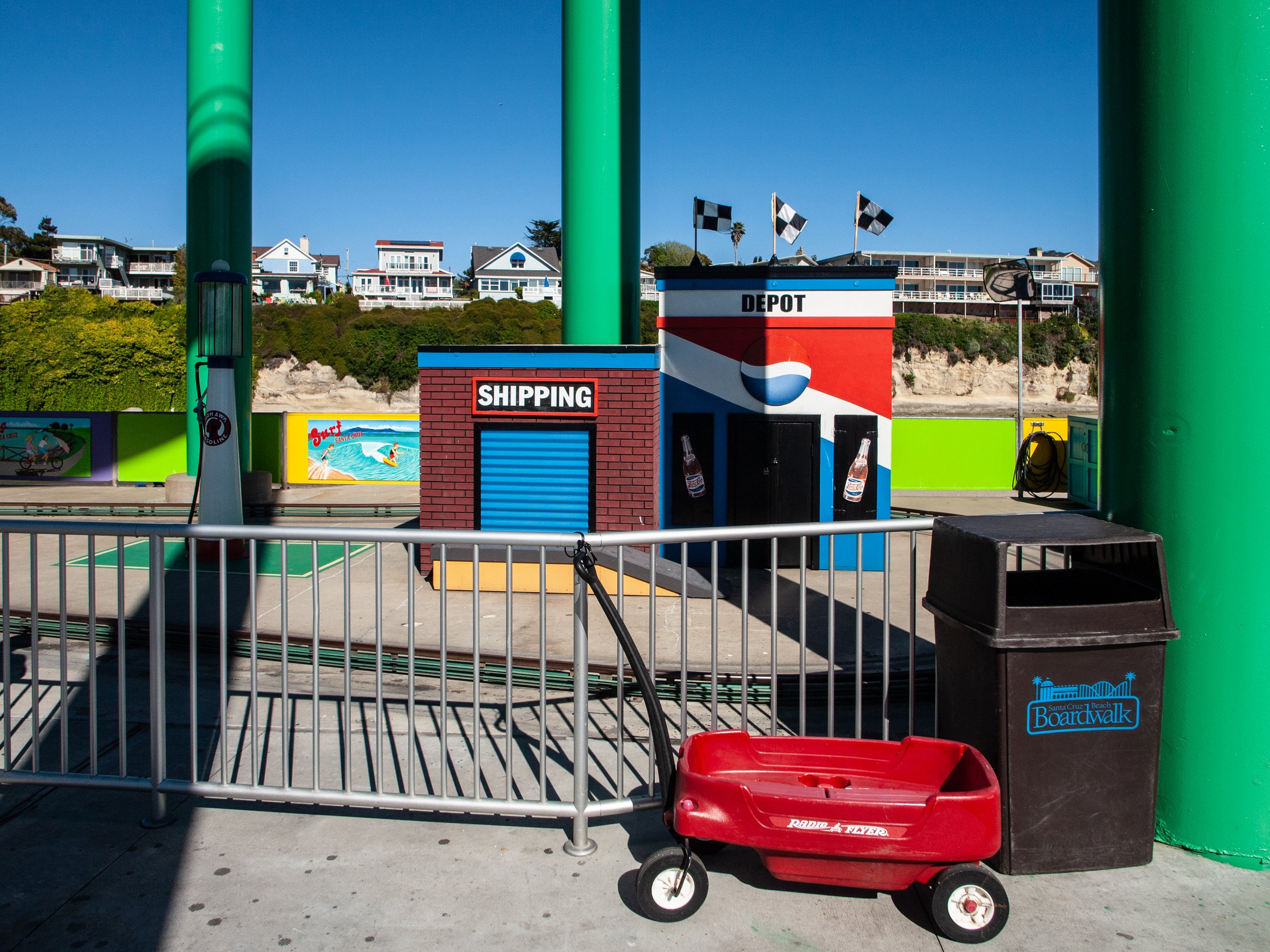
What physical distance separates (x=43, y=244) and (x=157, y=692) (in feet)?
461

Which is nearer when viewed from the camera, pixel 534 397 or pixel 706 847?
pixel 706 847

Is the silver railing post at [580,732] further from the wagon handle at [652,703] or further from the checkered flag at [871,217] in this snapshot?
the checkered flag at [871,217]

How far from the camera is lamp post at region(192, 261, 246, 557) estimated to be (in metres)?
10.2

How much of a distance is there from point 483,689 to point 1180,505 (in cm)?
440

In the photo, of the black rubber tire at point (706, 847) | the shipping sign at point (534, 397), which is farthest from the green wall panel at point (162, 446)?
the black rubber tire at point (706, 847)

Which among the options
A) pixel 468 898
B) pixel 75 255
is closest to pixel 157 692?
pixel 468 898

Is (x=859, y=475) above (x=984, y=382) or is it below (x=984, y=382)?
below

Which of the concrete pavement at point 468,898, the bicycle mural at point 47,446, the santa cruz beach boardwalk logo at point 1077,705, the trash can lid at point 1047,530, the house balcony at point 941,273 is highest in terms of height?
the house balcony at point 941,273

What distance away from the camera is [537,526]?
9594mm

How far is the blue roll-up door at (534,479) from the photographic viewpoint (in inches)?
378

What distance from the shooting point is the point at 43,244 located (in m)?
119

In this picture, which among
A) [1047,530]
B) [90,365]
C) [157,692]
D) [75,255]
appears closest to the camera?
[1047,530]

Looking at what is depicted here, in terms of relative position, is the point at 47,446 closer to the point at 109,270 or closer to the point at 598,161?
the point at 598,161

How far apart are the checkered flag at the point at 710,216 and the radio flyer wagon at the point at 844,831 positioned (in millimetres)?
10268
